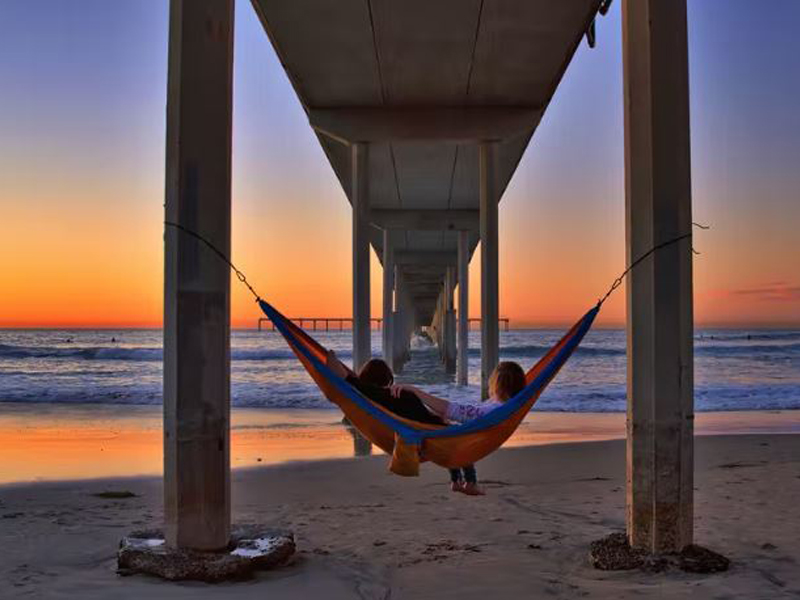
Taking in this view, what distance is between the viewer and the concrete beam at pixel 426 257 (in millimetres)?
31984

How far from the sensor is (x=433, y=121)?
39.1ft

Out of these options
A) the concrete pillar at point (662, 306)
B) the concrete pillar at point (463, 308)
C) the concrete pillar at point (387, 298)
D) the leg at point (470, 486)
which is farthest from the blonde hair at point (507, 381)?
the concrete pillar at point (463, 308)

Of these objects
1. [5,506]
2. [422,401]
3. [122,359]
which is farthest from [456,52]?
[122,359]

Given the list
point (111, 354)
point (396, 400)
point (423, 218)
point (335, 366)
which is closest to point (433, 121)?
point (396, 400)

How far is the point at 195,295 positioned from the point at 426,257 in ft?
93.5

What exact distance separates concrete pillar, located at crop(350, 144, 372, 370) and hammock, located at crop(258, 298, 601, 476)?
26.4 feet

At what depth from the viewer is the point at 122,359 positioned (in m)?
36.9

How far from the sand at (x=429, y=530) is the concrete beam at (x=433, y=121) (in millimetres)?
5208

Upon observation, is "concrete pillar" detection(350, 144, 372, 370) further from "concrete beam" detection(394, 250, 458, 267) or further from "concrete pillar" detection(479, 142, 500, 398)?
"concrete beam" detection(394, 250, 458, 267)

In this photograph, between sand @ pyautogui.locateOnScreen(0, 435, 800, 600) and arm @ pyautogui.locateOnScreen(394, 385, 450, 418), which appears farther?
arm @ pyautogui.locateOnScreen(394, 385, 450, 418)

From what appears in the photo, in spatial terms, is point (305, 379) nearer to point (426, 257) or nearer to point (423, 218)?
point (423, 218)

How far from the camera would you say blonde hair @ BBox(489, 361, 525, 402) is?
16.2ft

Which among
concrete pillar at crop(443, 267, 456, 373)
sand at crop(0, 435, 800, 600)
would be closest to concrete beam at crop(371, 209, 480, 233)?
concrete pillar at crop(443, 267, 456, 373)

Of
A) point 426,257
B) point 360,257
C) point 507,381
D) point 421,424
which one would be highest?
point 426,257
